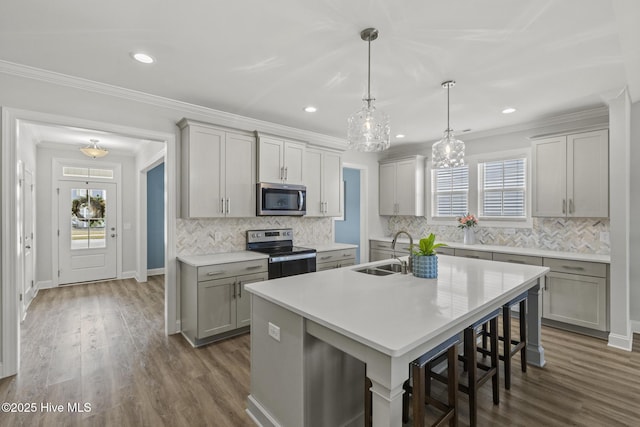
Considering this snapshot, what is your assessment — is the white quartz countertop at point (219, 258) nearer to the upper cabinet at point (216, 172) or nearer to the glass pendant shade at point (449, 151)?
the upper cabinet at point (216, 172)

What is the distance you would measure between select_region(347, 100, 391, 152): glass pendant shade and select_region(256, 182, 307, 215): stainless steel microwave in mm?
1829

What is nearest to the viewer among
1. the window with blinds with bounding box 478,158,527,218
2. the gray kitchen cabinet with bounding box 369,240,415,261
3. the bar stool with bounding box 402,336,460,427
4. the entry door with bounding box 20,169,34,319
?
the bar stool with bounding box 402,336,460,427

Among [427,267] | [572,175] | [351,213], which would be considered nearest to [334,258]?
[351,213]

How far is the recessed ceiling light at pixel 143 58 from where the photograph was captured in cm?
242

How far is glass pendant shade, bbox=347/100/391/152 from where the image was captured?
2.25 meters

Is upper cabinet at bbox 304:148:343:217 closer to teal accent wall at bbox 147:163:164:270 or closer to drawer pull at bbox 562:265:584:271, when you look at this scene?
drawer pull at bbox 562:265:584:271

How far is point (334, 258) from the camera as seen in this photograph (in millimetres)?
4480

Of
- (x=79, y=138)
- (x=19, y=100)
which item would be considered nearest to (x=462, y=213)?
(x=19, y=100)

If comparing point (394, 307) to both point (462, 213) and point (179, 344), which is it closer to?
point (179, 344)

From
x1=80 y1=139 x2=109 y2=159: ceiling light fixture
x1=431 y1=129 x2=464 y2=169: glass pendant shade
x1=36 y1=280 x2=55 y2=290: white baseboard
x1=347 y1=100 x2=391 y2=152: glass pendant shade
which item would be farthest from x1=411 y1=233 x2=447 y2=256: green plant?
x1=36 y1=280 x2=55 y2=290: white baseboard

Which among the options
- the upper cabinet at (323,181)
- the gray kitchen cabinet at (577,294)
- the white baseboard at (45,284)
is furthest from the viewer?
the white baseboard at (45,284)

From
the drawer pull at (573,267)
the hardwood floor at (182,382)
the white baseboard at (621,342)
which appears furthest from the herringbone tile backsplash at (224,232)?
the white baseboard at (621,342)

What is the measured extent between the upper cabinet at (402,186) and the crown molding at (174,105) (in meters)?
1.16

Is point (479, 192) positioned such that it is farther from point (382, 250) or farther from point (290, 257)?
point (290, 257)
